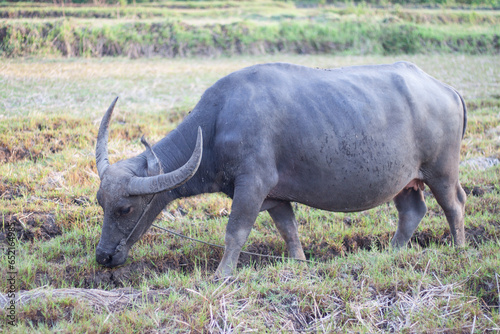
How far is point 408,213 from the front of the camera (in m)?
4.14

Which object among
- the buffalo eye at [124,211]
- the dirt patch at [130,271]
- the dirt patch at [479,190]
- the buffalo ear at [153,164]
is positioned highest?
the buffalo ear at [153,164]

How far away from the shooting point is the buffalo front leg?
10.6 ft

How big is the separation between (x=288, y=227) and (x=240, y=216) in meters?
0.73

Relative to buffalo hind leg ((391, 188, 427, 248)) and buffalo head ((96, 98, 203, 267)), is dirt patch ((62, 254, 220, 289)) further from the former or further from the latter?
buffalo hind leg ((391, 188, 427, 248))

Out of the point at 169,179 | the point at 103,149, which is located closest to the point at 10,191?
the point at 103,149

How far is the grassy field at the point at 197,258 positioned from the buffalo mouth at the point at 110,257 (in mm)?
191

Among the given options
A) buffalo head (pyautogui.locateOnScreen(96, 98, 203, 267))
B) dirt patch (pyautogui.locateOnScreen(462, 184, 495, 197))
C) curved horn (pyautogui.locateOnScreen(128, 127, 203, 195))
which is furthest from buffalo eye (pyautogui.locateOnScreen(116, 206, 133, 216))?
dirt patch (pyautogui.locateOnScreen(462, 184, 495, 197))

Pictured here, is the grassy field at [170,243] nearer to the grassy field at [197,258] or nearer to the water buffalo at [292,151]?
the grassy field at [197,258]

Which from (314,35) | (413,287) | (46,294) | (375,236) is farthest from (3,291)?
(314,35)

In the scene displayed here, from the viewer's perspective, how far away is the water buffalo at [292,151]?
326cm

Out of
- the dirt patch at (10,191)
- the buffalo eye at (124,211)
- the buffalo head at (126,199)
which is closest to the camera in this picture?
the buffalo head at (126,199)

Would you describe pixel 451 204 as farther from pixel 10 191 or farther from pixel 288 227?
pixel 10 191

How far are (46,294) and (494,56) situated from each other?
15707 millimetres

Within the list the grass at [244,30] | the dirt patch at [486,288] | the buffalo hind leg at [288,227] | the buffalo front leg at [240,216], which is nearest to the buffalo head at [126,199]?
the buffalo front leg at [240,216]
